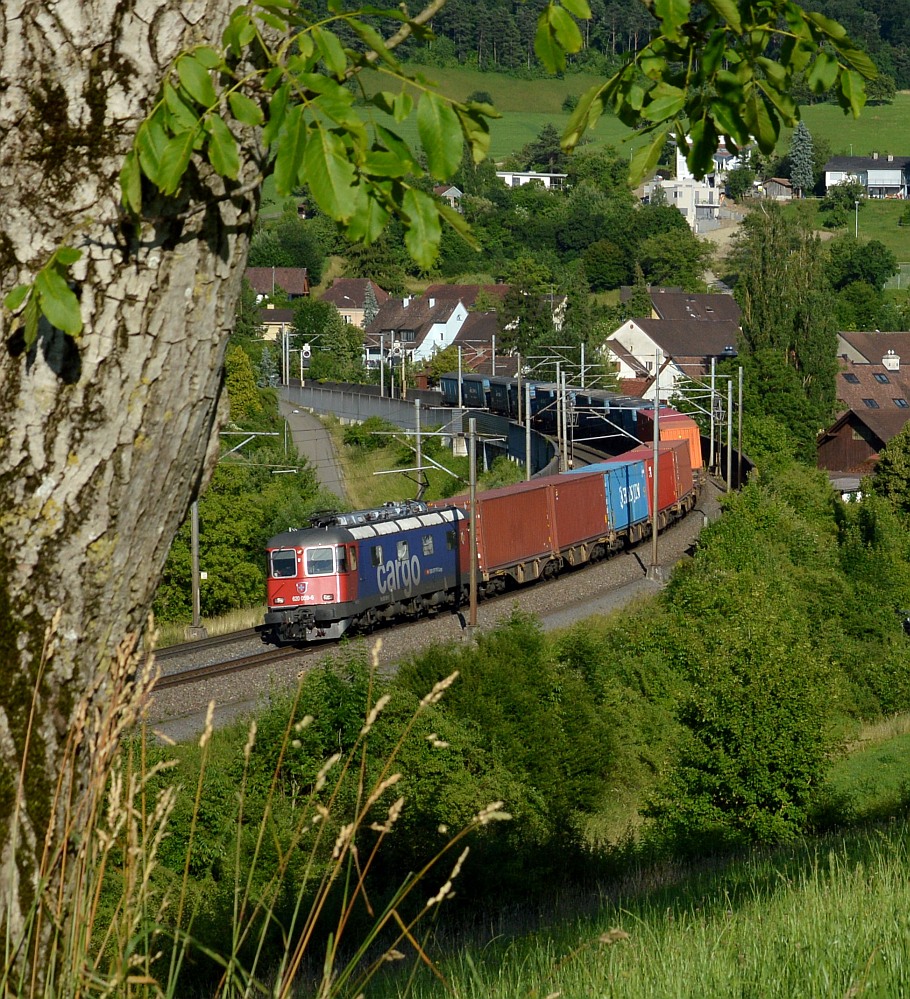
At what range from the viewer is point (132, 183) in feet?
8.10

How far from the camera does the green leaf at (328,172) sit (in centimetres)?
234

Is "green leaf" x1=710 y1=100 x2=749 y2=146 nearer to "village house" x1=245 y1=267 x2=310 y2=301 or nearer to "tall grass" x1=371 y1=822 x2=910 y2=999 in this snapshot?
"tall grass" x1=371 y1=822 x2=910 y2=999

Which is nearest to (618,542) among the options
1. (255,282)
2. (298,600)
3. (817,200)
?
(298,600)

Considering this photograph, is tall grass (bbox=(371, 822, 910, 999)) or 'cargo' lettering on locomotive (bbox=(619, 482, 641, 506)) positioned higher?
tall grass (bbox=(371, 822, 910, 999))

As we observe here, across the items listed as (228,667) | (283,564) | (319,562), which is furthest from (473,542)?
(228,667)

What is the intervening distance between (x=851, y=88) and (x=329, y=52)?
1437mm

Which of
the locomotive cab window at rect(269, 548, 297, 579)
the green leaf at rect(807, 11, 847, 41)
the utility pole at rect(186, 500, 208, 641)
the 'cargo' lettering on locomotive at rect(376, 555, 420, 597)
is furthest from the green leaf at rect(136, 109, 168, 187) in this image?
the utility pole at rect(186, 500, 208, 641)

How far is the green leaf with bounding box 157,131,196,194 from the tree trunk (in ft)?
0.58

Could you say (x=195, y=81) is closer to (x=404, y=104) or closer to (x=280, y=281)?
(x=404, y=104)

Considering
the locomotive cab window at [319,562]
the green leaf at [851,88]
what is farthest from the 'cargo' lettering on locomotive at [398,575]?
the green leaf at [851,88]

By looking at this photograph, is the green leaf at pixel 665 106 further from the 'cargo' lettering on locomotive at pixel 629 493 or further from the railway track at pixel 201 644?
the 'cargo' lettering on locomotive at pixel 629 493

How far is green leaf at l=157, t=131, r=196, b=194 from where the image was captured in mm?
2426

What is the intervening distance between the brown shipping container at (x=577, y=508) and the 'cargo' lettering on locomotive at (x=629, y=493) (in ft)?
3.89

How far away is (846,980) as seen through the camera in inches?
132
